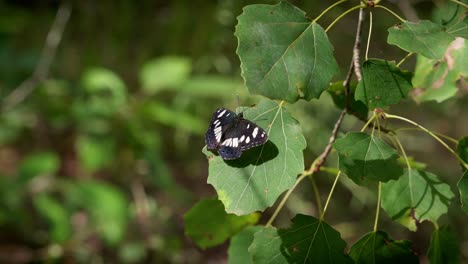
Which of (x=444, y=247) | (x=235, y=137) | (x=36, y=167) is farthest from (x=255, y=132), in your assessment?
(x=36, y=167)

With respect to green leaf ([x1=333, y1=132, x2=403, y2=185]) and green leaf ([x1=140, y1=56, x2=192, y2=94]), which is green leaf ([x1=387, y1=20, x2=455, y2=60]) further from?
green leaf ([x1=140, y1=56, x2=192, y2=94])

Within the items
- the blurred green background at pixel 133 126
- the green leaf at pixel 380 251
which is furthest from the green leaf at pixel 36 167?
the green leaf at pixel 380 251

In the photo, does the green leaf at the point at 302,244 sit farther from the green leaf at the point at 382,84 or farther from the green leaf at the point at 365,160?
the green leaf at the point at 382,84

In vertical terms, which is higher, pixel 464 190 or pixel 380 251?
pixel 464 190

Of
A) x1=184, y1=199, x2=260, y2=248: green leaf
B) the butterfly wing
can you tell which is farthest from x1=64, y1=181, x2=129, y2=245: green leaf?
the butterfly wing

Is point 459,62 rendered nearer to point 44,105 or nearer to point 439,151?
point 44,105

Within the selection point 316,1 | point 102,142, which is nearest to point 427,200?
point 102,142

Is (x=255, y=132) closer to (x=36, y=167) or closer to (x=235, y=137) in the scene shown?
(x=235, y=137)
